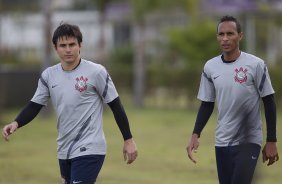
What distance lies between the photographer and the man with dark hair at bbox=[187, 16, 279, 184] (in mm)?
6953

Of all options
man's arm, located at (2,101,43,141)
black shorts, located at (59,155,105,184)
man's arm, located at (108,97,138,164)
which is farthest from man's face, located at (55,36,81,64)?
black shorts, located at (59,155,105,184)

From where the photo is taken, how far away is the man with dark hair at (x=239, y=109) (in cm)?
695

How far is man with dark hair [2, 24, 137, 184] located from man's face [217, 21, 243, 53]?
101cm

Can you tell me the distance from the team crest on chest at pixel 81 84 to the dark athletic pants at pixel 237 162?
4.11 ft

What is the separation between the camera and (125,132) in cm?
679

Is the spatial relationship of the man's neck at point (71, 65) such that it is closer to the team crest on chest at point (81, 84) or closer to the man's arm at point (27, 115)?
the team crest on chest at point (81, 84)

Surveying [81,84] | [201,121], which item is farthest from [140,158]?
[81,84]

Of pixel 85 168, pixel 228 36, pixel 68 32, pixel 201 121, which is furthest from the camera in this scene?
pixel 201 121

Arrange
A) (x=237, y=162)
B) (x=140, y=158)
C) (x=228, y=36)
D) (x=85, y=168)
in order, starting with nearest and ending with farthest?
(x=85, y=168), (x=237, y=162), (x=228, y=36), (x=140, y=158)

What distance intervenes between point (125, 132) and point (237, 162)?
952 millimetres

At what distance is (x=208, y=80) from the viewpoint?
7238 mm

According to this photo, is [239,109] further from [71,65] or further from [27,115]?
[27,115]

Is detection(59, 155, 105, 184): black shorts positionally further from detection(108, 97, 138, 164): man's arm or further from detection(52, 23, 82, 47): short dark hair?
detection(52, 23, 82, 47): short dark hair

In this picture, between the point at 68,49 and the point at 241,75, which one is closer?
the point at 68,49
